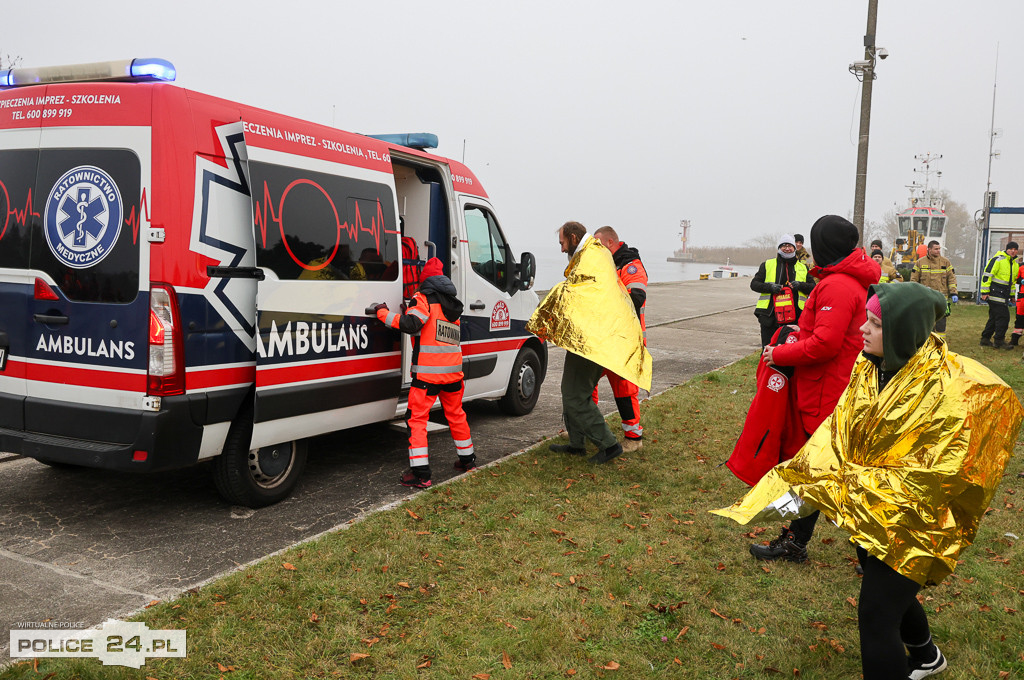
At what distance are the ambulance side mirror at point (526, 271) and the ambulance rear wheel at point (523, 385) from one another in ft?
2.40

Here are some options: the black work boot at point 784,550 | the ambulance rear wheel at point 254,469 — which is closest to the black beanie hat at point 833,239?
the black work boot at point 784,550

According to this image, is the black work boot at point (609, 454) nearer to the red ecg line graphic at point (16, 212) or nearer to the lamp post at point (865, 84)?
the red ecg line graphic at point (16, 212)

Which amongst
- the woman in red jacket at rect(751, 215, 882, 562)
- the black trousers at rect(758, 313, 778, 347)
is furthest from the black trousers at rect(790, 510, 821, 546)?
the black trousers at rect(758, 313, 778, 347)

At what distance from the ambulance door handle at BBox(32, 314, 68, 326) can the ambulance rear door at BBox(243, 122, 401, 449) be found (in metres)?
1.08

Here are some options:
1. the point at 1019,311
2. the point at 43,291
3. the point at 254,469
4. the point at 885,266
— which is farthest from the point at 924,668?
the point at 1019,311

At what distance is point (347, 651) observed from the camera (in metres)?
3.31

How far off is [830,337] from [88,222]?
13.7ft

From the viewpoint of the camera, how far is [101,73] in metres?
4.50

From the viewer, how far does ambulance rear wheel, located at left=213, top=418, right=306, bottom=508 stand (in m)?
→ 4.75

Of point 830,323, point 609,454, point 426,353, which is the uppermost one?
point 830,323

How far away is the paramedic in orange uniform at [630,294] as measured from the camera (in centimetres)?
667

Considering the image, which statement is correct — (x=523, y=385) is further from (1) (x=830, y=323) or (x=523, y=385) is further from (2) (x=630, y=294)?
(1) (x=830, y=323)

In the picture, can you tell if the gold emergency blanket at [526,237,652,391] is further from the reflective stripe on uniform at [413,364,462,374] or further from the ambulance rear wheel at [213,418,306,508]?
the ambulance rear wheel at [213,418,306,508]

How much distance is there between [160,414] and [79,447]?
1.77 feet
